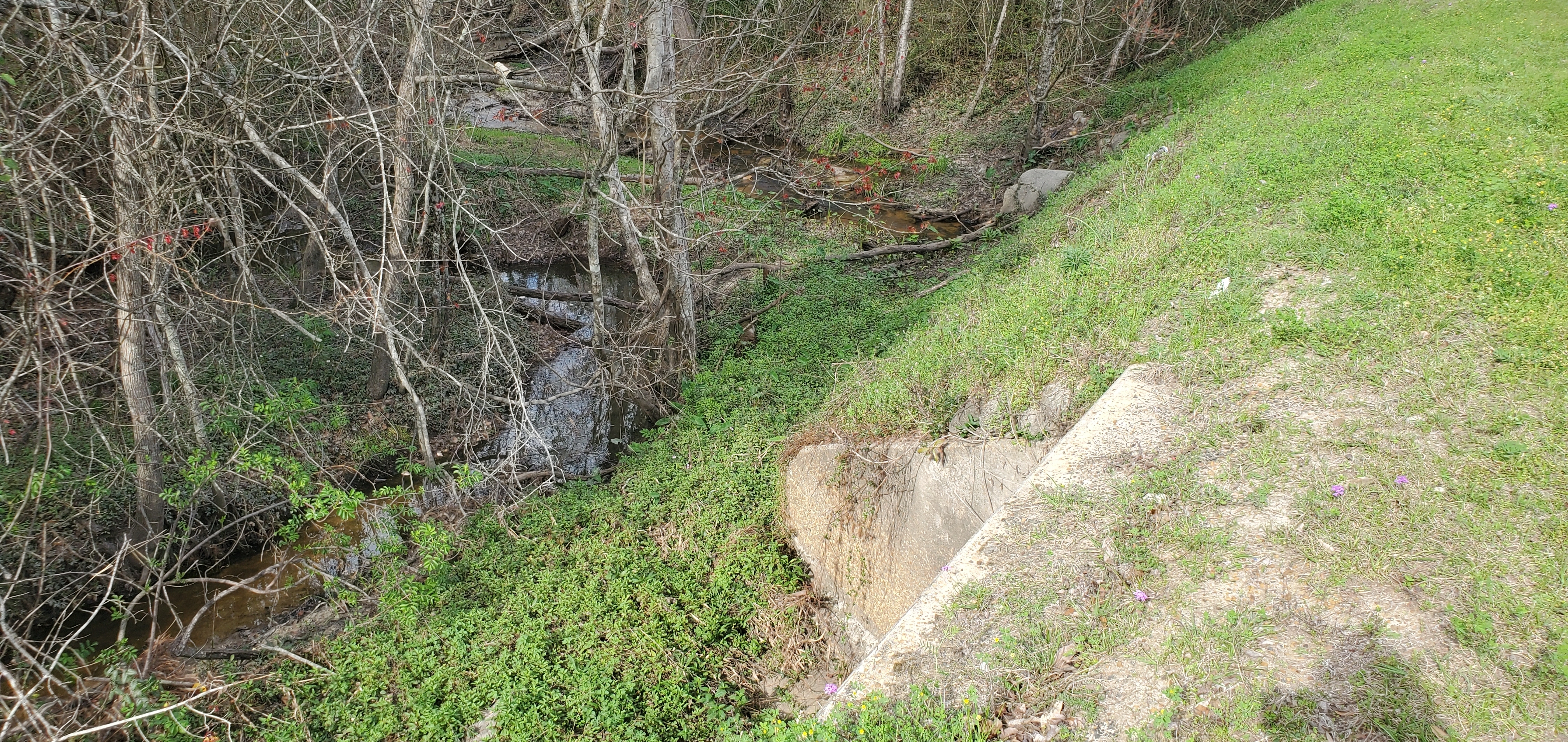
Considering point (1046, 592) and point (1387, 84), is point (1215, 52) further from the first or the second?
point (1046, 592)

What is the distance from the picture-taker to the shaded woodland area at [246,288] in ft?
14.6

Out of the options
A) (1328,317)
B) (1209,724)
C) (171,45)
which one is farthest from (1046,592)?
(171,45)

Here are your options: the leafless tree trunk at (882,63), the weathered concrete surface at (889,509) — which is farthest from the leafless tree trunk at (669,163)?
the leafless tree trunk at (882,63)

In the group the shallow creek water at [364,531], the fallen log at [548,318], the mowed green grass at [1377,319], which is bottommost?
the shallow creek water at [364,531]

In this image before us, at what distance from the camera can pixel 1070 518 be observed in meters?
3.66

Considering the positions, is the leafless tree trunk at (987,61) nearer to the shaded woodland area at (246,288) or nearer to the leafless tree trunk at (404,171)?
the shaded woodland area at (246,288)

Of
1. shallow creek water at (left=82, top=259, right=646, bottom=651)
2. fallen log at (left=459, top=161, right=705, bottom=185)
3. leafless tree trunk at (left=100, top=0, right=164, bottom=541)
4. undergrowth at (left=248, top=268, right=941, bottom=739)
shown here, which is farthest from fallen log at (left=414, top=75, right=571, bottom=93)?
fallen log at (left=459, top=161, right=705, bottom=185)

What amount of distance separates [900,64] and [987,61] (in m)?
1.69

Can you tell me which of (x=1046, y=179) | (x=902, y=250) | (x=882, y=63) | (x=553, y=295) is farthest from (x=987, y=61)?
(x=553, y=295)

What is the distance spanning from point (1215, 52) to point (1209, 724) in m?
13.7

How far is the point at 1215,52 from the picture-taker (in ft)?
43.3

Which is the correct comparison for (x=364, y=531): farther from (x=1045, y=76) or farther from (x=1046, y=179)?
(x=1045, y=76)

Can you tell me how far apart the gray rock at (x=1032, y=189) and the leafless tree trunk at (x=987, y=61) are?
13.5 feet

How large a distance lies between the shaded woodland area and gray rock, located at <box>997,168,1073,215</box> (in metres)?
3.67
